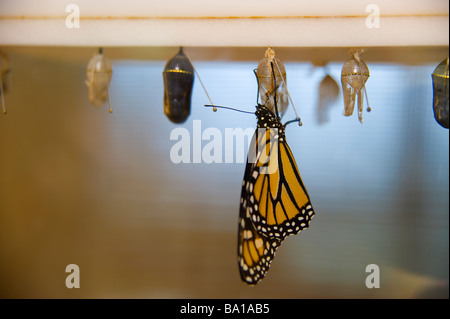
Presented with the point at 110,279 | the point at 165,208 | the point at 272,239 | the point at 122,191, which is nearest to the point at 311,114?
the point at 272,239

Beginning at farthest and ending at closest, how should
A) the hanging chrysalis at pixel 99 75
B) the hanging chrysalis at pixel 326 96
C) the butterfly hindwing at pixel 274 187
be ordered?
the hanging chrysalis at pixel 326 96 → the hanging chrysalis at pixel 99 75 → the butterfly hindwing at pixel 274 187

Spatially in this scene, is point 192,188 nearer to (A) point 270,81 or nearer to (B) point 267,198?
(B) point 267,198

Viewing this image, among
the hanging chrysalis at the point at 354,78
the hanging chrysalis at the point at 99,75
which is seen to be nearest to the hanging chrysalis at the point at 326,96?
the hanging chrysalis at the point at 354,78

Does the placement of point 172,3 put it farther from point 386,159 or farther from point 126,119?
point 386,159

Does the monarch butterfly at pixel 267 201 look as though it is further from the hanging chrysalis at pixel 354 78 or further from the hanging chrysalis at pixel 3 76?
the hanging chrysalis at pixel 3 76

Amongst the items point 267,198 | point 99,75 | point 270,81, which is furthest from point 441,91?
point 99,75
